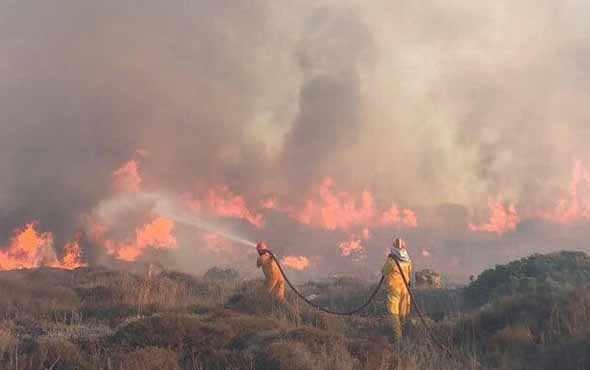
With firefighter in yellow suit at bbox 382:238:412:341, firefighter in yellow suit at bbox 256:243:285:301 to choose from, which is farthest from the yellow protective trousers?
firefighter in yellow suit at bbox 256:243:285:301

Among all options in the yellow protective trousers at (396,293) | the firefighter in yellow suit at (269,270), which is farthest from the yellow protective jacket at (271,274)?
the yellow protective trousers at (396,293)

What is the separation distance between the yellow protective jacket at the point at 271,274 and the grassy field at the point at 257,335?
1094 mm

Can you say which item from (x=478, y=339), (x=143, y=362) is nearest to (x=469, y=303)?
Answer: (x=478, y=339)

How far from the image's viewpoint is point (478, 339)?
1316 centimetres

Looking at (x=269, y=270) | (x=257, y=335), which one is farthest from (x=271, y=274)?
(x=257, y=335)

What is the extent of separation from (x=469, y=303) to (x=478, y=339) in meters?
8.92

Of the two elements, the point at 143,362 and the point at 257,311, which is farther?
the point at 257,311

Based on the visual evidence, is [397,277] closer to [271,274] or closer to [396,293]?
[396,293]

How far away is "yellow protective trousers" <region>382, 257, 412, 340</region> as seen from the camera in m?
13.6

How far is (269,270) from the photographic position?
1769 centimetres

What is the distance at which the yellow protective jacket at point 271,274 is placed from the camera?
17.5 m

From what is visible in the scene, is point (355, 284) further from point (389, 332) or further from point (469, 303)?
point (389, 332)

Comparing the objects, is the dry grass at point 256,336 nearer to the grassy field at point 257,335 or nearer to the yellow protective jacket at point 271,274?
the grassy field at point 257,335

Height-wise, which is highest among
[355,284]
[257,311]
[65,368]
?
[355,284]
